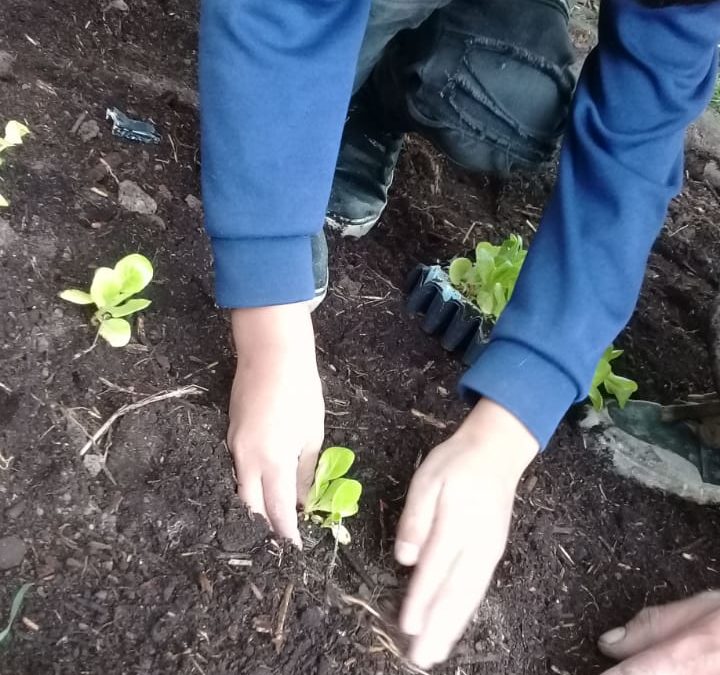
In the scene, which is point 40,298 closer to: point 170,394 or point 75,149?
point 170,394

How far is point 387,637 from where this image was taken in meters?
0.93

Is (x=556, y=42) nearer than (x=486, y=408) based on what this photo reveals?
No

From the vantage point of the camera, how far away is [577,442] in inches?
52.2

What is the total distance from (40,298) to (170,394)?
0.74 ft

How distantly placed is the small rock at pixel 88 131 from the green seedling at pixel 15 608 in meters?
0.80

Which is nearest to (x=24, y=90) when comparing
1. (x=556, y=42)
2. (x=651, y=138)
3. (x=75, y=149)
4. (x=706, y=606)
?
(x=75, y=149)

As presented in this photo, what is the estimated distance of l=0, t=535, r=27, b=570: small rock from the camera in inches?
33.8

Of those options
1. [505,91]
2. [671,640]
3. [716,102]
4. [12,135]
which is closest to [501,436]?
[671,640]

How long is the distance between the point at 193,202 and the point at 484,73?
54cm

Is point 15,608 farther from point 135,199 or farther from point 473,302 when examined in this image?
point 473,302

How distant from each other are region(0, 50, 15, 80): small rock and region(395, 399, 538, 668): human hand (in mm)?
1010

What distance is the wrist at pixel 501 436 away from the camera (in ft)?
3.20

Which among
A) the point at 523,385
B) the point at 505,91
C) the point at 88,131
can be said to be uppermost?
the point at 505,91

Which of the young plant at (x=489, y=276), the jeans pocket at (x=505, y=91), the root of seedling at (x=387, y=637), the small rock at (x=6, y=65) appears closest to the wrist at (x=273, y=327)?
the root of seedling at (x=387, y=637)
